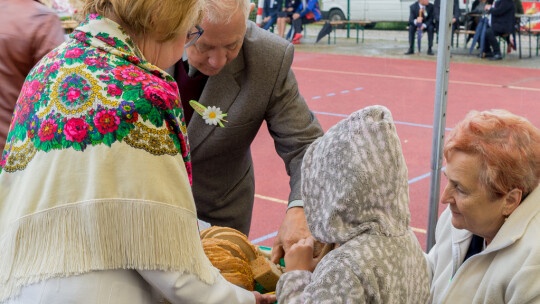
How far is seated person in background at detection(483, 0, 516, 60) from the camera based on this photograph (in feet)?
40.9

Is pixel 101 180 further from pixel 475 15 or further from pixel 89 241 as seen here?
pixel 475 15

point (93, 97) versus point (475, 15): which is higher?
point (93, 97)

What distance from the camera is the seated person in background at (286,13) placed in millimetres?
16266

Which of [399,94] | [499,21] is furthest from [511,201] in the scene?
[499,21]

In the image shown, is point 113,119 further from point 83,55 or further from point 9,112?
point 9,112

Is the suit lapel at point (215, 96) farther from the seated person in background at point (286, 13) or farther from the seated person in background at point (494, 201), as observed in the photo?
the seated person in background at point (286, 13)

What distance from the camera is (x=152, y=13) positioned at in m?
1.42

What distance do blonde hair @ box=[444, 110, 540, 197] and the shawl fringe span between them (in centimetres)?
105

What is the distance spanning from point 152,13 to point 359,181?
599 millimetres

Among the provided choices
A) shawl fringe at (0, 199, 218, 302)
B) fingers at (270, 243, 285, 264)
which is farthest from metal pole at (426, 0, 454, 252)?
shawl fringe at (0, 199, 218, 302)

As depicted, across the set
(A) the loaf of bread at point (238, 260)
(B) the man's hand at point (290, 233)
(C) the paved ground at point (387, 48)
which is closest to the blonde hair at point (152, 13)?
(A) the loaf of bread at point (238, 260)

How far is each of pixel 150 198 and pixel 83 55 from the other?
0.36 meters

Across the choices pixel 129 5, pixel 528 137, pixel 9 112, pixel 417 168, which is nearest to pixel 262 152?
pixel 417 168

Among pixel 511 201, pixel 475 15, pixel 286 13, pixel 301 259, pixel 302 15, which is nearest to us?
pixel 301 259
